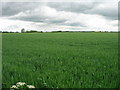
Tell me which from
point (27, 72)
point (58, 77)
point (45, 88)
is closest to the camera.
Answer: point (45, 88)

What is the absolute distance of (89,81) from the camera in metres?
4.67

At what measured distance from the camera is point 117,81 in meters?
4.86

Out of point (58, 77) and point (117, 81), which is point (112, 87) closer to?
point (117, 81)

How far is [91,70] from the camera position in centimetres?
596

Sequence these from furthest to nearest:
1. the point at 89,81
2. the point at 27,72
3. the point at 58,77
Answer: the point at 27,72 < the point at 58,77 < the point at 89,81

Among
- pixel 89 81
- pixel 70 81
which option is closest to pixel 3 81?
pixel 70 81

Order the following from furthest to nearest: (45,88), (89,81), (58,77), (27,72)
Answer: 1. (27,72)
2. (58,77)
3. (89,81)
4. (45,88)

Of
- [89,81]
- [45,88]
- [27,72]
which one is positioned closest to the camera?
[45,88]

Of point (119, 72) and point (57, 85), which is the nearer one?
point (57, 85)

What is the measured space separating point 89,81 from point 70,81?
0.51 metres

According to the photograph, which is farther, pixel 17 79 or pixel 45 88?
pixel 17 79

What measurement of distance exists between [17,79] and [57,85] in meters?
1.34

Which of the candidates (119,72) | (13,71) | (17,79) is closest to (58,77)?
(17,79)

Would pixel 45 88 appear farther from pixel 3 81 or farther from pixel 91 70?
pixel 91 70
